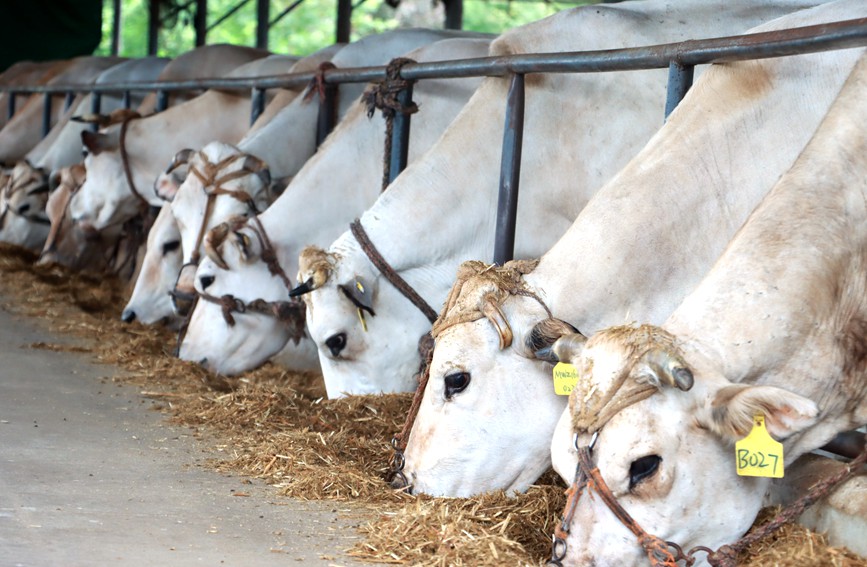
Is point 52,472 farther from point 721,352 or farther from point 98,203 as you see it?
point 98,203

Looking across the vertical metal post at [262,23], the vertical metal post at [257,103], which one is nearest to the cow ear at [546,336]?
the vertical metal post at [257,103]

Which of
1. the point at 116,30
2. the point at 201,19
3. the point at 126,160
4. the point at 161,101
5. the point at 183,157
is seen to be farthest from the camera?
the point at 116,30

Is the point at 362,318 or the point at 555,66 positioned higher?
the point at 555,66

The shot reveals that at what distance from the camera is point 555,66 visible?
4711mm

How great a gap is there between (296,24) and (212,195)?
20992 mm

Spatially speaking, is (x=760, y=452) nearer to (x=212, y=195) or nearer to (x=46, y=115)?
(x=212, y=195)

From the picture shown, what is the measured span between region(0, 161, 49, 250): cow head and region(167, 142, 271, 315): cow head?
165 inches

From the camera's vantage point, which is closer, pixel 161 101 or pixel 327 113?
pixel 327 113

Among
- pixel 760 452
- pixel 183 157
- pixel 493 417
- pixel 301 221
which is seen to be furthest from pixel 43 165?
pixel 760 452

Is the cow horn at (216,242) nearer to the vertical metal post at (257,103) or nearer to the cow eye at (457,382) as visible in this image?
the vertical metal post at (257,103)

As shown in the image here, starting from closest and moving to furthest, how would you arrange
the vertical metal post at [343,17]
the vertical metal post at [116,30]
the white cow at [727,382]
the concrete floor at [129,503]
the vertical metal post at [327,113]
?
the white cow at [727,382] → the concrete floor at [129,503] → the vertical metal post at [327,113] → the vertical metal post at [343,17] → the vertical metal post at [116,30]

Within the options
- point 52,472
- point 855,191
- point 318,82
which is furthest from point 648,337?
point 318,82

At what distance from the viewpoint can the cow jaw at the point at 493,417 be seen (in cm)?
387

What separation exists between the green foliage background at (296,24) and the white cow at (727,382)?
22380mm
